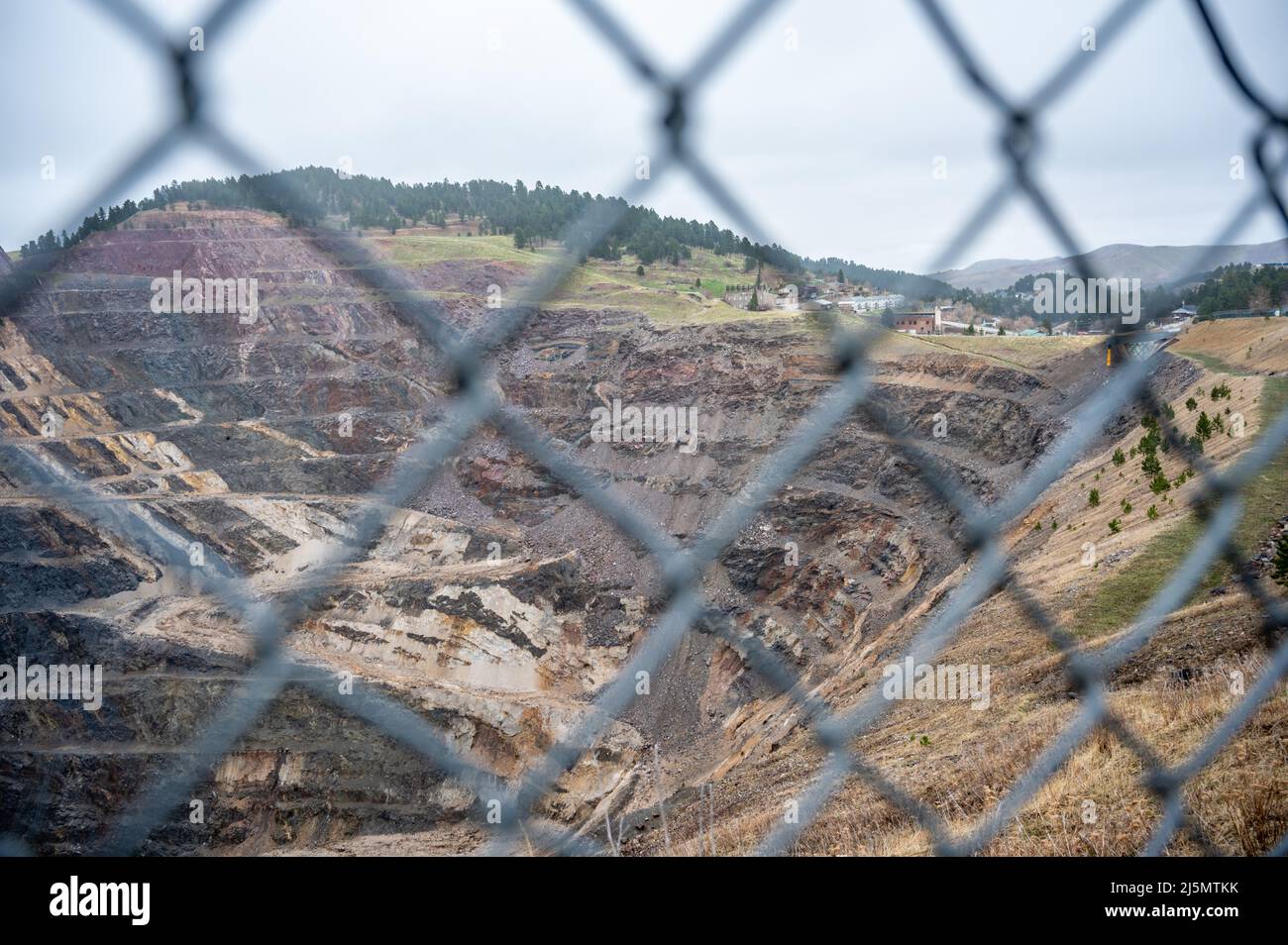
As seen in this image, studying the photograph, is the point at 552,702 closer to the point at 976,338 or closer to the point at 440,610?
the point at 440,610

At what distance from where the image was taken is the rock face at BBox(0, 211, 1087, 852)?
13.7m

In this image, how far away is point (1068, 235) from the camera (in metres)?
0.88

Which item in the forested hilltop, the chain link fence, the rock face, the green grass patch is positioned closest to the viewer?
the chain link fence

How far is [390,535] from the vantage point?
1756cm

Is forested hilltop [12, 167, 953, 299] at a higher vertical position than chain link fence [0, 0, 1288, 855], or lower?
higher

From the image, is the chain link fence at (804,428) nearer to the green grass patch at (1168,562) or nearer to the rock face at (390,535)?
the green grass patch at (1168,562)

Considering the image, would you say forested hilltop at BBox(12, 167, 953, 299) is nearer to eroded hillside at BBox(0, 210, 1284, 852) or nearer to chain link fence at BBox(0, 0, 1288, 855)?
chain link fence at BBox(0, 0, 1288, 855)

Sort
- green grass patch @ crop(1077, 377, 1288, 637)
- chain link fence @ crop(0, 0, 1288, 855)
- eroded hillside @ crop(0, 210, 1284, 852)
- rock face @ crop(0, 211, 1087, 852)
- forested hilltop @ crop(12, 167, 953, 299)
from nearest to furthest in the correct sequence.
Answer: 1. chain link fence @ crop(0, 0, 1288, 855)
2. forested hilltop @ crop(12, 167, 953, 299)
3. green grass patch @ crop(1077, 377, 1288, 637)
4. eroded hillside @ crop(0, 210, 1284, 852)
5. rock face @ crop(0, 211, 1087, 852)

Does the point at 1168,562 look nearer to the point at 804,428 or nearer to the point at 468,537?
the point at 804,428

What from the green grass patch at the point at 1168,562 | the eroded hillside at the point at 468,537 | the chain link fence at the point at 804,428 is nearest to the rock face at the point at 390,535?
the eroded hillside at the point at 468,537

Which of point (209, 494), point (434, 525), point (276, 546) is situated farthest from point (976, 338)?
point (209, 494)

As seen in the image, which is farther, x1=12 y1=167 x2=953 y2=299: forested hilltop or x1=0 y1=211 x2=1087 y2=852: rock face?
x1=0 y1=211 x2=1087 y2=852: rock face

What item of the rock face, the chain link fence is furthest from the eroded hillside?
the chain link fence

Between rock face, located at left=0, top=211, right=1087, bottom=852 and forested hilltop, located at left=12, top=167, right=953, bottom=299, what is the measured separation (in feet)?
4.44
